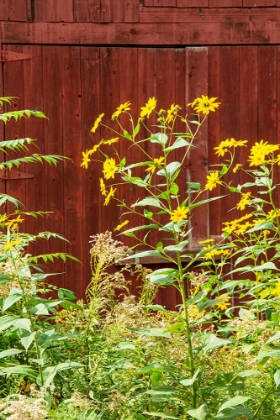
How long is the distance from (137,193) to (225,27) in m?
1.46

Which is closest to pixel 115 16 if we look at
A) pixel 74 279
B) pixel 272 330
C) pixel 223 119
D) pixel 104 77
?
pixel 104 77

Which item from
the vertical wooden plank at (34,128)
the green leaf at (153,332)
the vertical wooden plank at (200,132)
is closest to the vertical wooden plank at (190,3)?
the vertical wooden plank at (200,132)

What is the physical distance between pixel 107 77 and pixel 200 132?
0.82 m

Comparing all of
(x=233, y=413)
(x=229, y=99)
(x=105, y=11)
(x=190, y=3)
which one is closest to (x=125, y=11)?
(x=105, y=11)

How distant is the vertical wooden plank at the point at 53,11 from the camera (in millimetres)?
6762

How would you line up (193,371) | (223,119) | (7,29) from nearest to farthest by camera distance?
(193,371) → (7,29) → (223,119)

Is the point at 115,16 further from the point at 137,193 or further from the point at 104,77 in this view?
the point at 137,193

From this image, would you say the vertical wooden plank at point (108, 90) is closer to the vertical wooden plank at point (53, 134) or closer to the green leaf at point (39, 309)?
the vertical wooden plank at point (53, 134)

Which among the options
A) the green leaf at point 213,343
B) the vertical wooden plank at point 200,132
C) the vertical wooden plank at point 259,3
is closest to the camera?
the green leaf at point 213,343

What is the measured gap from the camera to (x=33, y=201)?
6758 millimetres

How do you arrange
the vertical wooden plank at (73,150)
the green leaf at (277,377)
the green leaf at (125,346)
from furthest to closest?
1. the vertical wooden plank at (73,150)
2. the green leaf at (125,346)
3. the green leaf at (277,377)

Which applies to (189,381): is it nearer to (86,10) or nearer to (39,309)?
(39,309)

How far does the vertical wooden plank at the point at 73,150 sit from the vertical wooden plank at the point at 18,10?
0.39 meters

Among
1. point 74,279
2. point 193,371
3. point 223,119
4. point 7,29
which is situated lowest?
point 74,279
